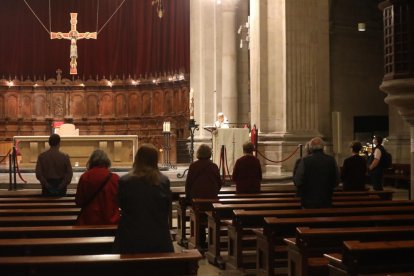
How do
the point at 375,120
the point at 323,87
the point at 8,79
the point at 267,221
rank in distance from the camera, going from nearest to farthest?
the point at 267,221, the point at 323,87, the point at 375,120, the point at 8,79

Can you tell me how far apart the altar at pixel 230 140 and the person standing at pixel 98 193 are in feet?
35.0

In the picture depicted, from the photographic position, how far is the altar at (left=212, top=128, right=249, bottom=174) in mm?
16969

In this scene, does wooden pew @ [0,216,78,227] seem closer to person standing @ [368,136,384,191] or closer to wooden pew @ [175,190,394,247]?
wooden pew @ [175,190,394,247]

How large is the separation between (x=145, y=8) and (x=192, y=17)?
5.51m

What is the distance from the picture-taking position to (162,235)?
16.5 feet

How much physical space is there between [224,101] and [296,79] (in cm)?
632

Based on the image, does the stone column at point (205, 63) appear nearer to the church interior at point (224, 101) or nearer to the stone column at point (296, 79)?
the church interior at point (224, 101)

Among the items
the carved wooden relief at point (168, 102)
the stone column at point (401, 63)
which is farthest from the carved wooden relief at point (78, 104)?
the stone column at point (401, 63)

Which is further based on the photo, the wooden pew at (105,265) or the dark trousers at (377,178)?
the dark trousers at (377,178)

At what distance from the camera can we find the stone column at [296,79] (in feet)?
54.0

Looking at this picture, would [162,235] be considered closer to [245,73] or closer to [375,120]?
[245,73]

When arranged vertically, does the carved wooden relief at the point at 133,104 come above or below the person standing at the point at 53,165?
above

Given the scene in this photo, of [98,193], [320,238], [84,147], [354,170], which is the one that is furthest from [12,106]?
[320,238]

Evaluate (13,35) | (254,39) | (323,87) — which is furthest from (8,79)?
(323,87)
